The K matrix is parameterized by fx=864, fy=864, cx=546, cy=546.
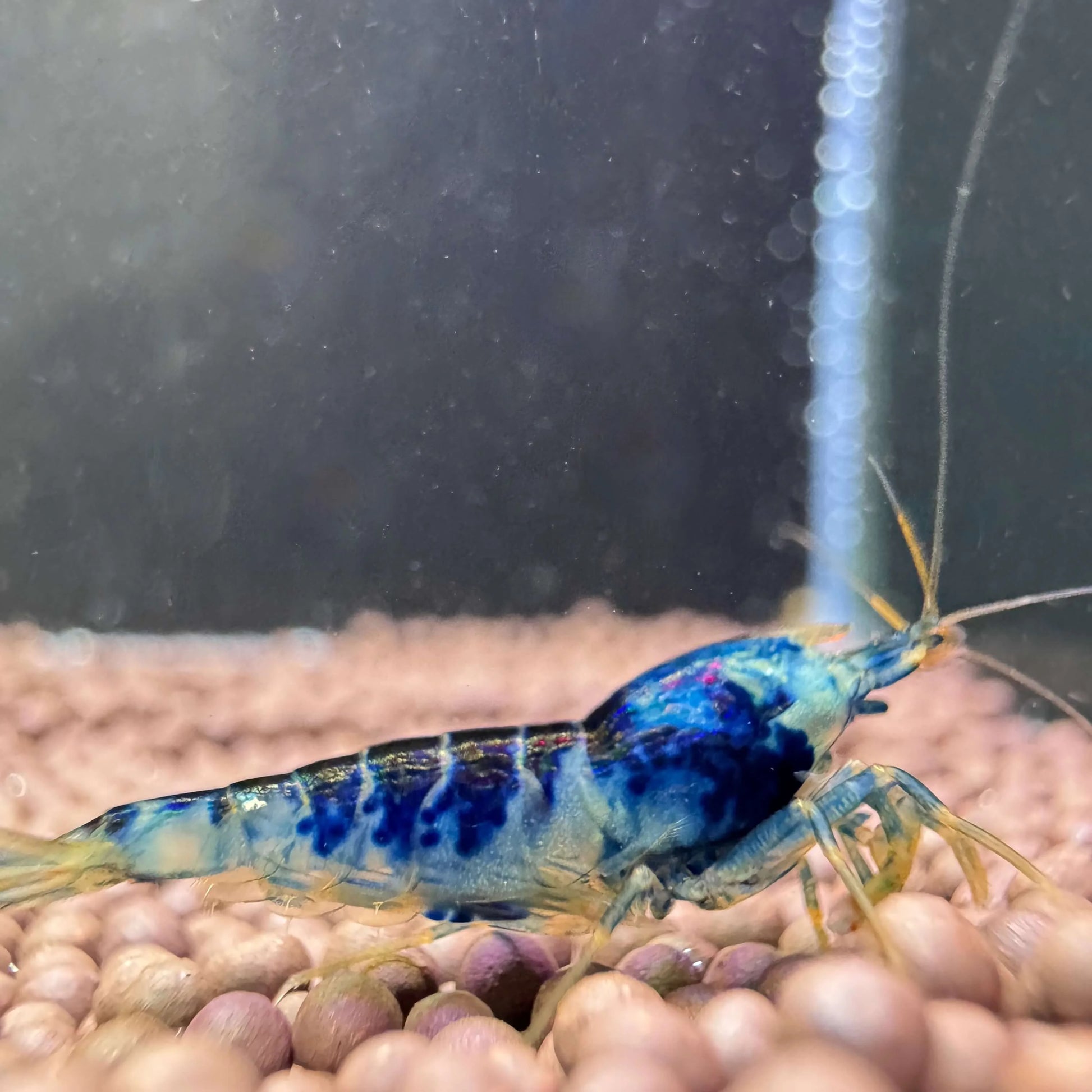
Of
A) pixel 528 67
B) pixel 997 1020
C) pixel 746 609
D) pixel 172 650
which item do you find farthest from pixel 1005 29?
pixel 172 650

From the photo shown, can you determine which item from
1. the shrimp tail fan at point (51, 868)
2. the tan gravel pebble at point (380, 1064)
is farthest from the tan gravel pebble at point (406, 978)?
the shrimp tail fan at point (51, 868)

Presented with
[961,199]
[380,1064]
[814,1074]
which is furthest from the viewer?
[961,199]

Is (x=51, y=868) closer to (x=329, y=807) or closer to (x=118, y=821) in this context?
(x=118, y=821)

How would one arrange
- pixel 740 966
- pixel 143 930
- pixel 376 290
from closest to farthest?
pixel 740 966
pixel 143 930
pixel 376 290

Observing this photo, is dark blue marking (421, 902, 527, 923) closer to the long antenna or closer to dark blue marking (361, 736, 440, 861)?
dark blue marking (361, 736, 440, 861)

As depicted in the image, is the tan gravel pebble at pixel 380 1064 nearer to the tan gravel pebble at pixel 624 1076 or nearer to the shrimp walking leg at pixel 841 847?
the tan gravel pebble at pixel 624 1076

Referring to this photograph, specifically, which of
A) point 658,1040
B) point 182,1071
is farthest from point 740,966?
point 182,1071

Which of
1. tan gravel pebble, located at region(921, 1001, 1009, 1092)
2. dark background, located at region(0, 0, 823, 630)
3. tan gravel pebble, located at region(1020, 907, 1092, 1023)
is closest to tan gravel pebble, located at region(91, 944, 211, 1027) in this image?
tan gravel pebble, located at region(921, 1001, 1009, 1092)
